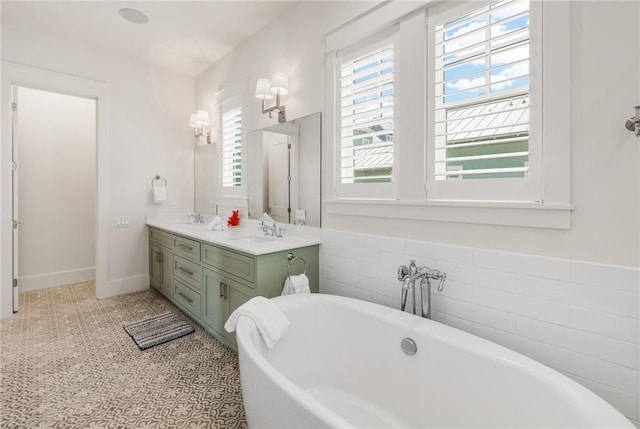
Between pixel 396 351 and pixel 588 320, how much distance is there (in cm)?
85

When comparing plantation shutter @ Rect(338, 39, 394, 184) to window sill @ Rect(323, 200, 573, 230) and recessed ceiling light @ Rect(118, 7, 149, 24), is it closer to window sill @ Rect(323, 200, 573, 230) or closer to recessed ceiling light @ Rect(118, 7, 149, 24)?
window sill @ Rect(323, 200, 573, 230)

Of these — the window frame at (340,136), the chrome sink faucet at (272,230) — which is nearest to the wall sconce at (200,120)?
the chrome sink faucet at (272,230)

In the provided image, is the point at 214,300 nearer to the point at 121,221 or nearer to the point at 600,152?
the point at 121,221

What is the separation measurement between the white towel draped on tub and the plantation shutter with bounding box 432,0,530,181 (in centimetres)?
111

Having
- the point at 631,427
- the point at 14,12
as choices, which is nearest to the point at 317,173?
the point at 631,427

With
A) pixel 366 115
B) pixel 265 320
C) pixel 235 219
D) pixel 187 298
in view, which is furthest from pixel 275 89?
pixel 187 298

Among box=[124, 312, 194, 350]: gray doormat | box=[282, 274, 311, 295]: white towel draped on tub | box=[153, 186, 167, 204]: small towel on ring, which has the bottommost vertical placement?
box=[124, 312, 194, 350]: gray doormat

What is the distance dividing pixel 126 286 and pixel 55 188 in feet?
5.28

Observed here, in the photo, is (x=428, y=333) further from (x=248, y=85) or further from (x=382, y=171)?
(x=248, y=85)

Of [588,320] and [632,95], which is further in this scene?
[588,320]

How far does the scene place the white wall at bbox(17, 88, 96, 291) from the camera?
3.80 meters

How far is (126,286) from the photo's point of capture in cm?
381

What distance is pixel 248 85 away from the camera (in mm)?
3283

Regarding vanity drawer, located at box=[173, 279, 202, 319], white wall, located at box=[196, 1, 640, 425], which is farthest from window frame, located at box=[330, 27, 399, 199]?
vanity drawer, located at box=[173, 279, 202, 319]
